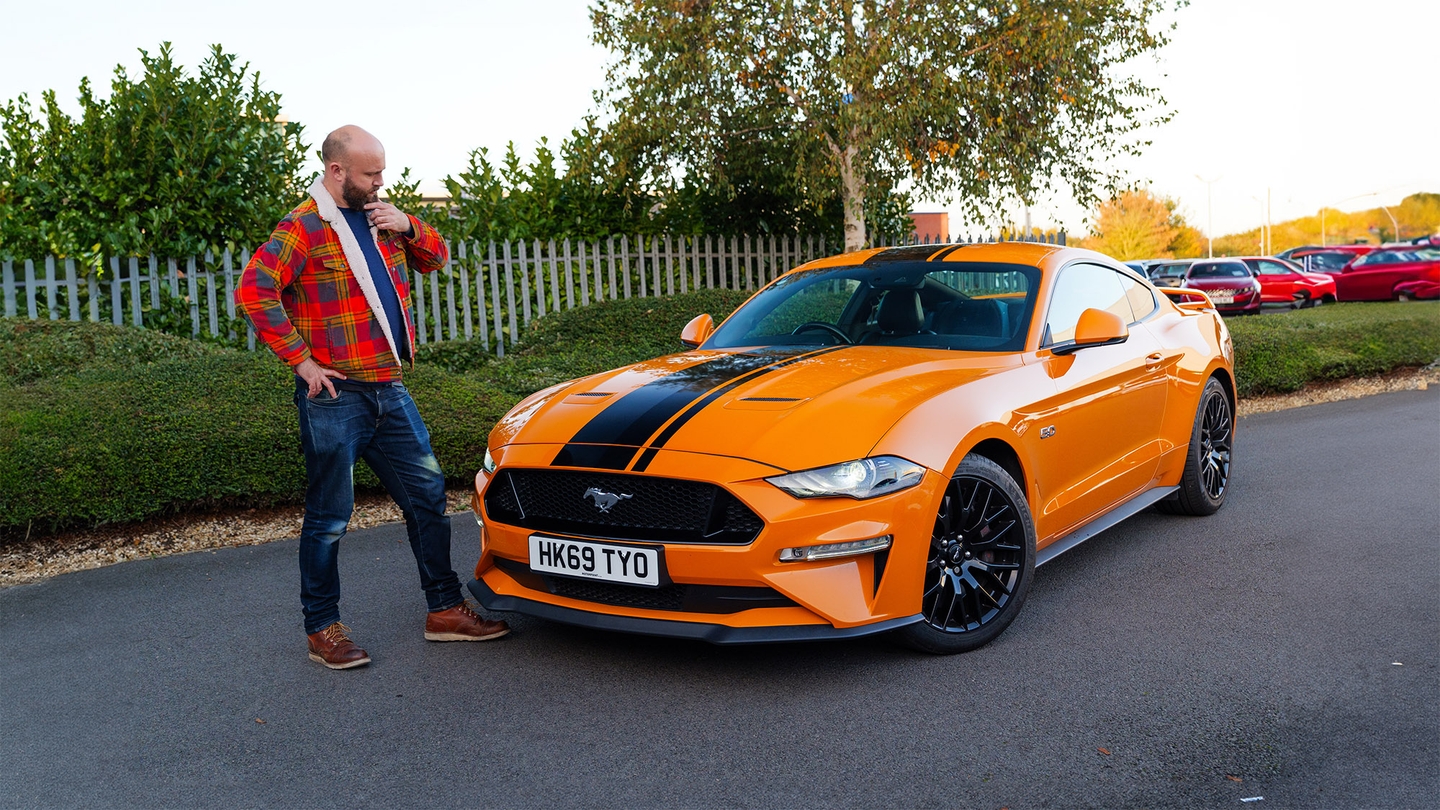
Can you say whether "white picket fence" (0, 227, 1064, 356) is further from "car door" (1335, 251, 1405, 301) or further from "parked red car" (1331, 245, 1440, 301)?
"car door" (1335, 251, 1405, 301)

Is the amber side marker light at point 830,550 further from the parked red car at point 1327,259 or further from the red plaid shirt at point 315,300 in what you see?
the parked red car at point 1327,259

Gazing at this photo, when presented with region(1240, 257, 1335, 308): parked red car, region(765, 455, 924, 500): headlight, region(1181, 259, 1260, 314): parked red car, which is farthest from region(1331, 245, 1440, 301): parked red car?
region(765, 455, 924, 500): headlight

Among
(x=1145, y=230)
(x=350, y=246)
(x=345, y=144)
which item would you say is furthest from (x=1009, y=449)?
(x=1145, y=230)

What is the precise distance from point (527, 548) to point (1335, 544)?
4072mm

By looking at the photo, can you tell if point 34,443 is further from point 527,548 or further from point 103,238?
point 103,238

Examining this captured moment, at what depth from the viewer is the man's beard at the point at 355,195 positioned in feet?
13.2

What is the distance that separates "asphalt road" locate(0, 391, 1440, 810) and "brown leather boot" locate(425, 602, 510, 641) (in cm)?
5

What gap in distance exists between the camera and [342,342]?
4.06 meters

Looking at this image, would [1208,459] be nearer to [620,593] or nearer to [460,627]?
[620,593]

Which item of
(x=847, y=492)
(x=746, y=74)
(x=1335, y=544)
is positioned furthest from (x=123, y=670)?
(x=746, y=74)

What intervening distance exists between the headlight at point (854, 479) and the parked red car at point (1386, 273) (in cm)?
2936

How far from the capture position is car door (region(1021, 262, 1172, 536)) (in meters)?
4.57

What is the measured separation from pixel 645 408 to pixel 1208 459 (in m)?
3.71

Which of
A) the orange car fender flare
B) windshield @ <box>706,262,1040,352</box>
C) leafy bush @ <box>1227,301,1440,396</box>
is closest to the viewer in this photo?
the orange car fender flare
